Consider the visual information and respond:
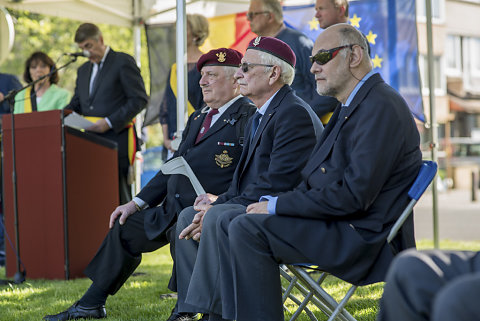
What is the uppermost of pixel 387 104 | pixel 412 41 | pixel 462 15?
pixel 462 15

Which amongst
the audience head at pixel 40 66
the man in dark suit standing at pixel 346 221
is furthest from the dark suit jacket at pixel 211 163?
the audience head at pixel 40 66

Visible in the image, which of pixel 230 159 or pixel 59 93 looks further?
pixel 59 93

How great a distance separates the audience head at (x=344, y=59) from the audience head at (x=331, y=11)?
7.44 feet

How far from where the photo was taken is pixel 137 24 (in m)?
9.58

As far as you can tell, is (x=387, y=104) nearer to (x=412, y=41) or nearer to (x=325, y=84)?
(x=325, y=84)

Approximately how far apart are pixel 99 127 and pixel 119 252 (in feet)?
7.38

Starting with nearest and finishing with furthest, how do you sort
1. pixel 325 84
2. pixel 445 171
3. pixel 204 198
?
1. pixel 325 84
2. pixel 204 198
3. pixel 445 171

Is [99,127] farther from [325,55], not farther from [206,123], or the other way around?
[325,55]

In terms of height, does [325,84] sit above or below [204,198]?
above

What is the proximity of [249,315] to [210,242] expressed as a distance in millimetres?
624

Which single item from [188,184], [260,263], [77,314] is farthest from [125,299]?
[260,263]

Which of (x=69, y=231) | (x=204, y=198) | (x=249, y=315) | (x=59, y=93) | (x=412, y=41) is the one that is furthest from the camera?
(x=59, y=93)

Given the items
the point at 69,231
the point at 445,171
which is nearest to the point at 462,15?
the point at 445,171

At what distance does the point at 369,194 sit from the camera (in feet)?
10.7
